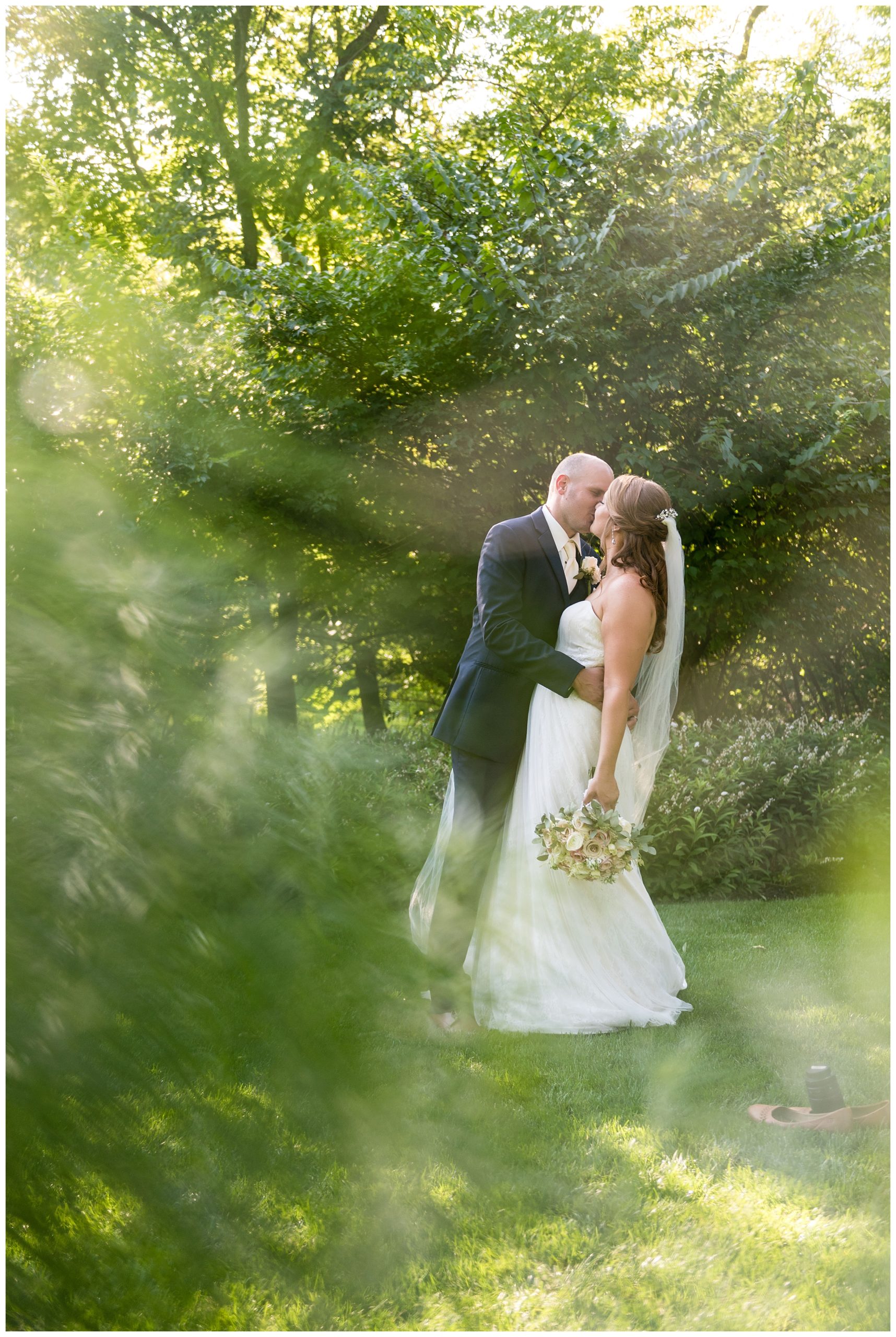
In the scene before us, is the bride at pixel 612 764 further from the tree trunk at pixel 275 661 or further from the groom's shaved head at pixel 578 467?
the tree trunk at pixel 275 661

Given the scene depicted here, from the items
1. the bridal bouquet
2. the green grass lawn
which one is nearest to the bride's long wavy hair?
the bridal bouquet

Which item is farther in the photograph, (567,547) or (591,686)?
(567,547)

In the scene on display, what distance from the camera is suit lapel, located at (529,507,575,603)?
376 cm

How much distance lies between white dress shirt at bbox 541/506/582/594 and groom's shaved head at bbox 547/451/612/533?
3 centimetres

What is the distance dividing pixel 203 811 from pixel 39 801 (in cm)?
12

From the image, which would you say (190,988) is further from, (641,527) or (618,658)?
(641,527)

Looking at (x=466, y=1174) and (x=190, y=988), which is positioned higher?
(x=190, y=988)

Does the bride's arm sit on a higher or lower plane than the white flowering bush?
higher

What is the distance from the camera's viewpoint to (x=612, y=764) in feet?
11.6

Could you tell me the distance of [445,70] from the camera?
34.7 feet

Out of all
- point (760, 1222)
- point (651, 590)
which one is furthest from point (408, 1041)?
point (651, 590)

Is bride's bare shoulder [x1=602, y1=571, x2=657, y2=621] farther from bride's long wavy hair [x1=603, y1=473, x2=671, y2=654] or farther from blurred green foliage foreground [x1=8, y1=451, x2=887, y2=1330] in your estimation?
blurred green foliage foreground [x1=8, y1=451, x2=887, y2=1330]

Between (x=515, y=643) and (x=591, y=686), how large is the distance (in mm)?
355

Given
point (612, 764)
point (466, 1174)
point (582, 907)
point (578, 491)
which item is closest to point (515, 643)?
point (612, 764)
